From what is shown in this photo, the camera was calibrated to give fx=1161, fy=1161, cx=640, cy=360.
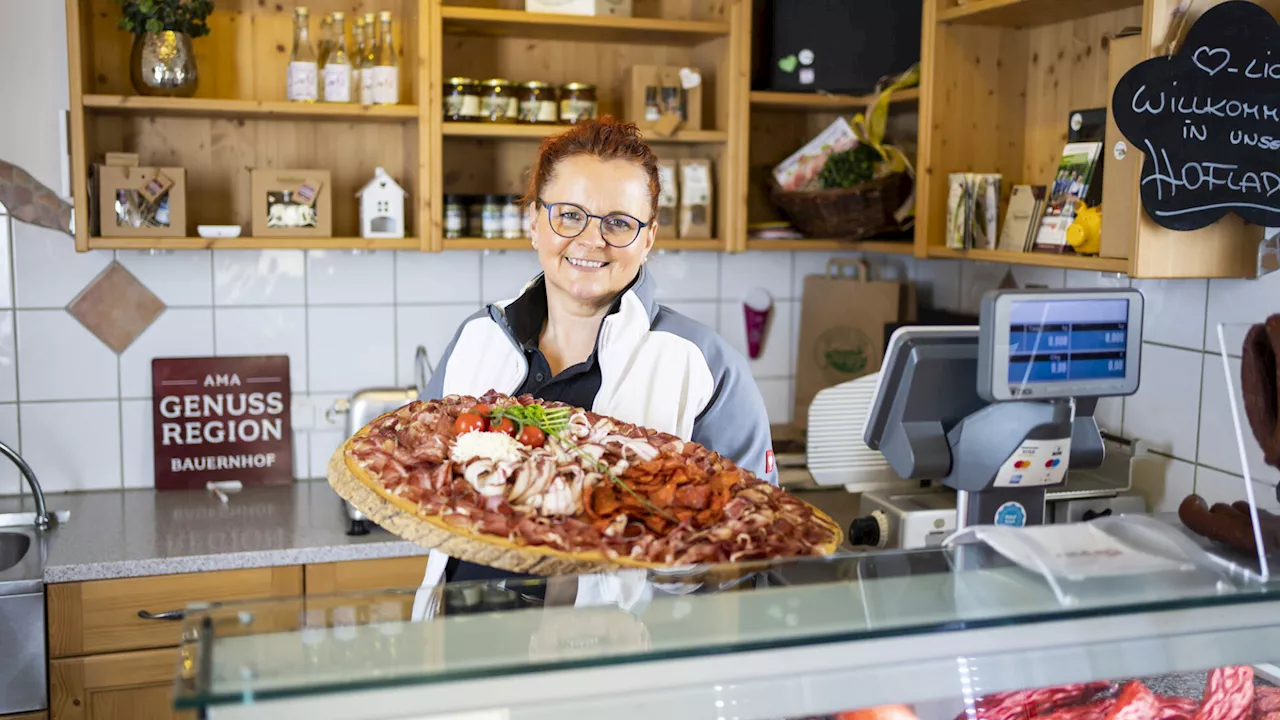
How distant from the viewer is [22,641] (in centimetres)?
240

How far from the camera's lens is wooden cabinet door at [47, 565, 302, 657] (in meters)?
2.45

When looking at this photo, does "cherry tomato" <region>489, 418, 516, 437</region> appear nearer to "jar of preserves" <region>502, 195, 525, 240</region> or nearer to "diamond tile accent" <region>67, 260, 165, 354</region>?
"jar of preserves" <region>502, 195, 525, 240</region>

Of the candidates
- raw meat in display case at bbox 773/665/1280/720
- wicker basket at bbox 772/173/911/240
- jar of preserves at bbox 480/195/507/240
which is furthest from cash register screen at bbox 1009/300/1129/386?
jar of preserves at bbox 480/195/507/240

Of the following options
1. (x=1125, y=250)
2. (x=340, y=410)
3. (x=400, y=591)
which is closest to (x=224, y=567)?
(x=340, y=410)

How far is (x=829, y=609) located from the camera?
0.97 m

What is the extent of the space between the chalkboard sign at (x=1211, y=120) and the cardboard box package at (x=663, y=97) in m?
1.26

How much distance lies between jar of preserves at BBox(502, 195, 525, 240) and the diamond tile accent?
3.04 feet

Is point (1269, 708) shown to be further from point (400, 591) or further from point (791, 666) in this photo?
point (400, 591)

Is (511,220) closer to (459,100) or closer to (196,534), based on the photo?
(459,100)

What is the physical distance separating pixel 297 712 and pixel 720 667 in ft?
1.06

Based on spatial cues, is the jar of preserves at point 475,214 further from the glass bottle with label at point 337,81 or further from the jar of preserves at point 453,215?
the glass bottle with label at point 337,81

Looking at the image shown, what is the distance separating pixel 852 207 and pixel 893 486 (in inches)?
31.4

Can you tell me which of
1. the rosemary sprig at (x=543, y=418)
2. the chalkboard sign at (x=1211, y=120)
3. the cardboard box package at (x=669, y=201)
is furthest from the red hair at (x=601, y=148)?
the cardboard box package at (x=669, y=201)

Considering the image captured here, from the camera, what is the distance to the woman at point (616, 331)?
186cm
